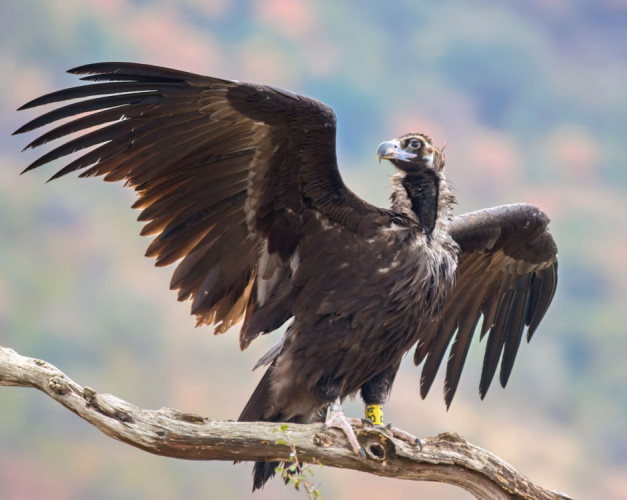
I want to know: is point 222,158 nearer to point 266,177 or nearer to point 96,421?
point 266,177

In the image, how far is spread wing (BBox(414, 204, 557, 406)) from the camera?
700 centimetres

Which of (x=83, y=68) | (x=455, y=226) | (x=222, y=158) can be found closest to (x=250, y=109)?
(x=222, y=158)

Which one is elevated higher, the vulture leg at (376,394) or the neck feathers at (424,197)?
the neck feathers at (424,197)

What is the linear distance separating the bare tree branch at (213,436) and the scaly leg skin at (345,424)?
1.6 inches

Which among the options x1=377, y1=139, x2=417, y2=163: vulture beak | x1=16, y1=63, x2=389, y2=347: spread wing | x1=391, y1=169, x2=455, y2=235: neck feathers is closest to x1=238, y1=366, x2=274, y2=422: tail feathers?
x1=16, y1=63, x2=389, y2=347: spread wing

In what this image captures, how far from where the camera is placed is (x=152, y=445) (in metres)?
4.70

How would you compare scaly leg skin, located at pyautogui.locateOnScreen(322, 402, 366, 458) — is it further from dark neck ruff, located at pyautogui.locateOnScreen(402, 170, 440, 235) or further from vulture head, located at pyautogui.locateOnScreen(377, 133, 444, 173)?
vulture head, located at pyautogui.locateOnScreen(377, 133, 444, 173)

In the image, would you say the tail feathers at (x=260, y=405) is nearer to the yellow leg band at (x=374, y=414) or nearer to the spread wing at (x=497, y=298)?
the yellow leg band at (x=374, y=414)

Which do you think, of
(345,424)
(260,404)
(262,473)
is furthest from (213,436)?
(262,473)

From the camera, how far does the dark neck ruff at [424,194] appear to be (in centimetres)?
575

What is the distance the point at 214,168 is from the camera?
5.42 m

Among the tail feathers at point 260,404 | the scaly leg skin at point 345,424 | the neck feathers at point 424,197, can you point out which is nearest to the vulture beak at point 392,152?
the neck feathers at point 424,197

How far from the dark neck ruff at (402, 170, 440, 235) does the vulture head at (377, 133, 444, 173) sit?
45 millimetres

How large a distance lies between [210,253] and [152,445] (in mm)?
1367
